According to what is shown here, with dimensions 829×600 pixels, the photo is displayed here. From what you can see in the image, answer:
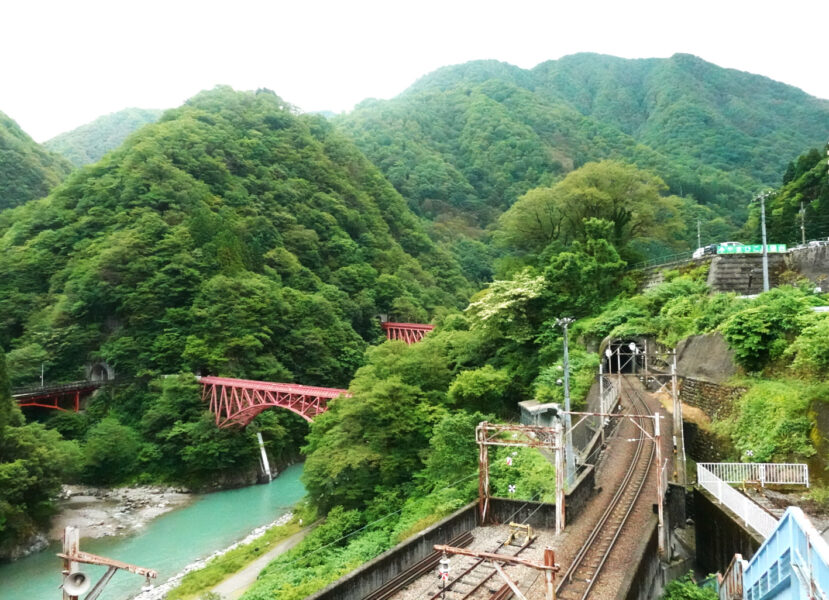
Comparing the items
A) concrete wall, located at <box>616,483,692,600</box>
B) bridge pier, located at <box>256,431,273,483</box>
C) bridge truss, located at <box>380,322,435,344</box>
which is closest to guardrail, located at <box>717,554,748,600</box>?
concrete wall, located at <box>616,483,692,600</box>

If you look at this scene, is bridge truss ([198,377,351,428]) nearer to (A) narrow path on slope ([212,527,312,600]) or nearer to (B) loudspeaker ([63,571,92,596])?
(A) narrow path on slope ([212,527,312,600])

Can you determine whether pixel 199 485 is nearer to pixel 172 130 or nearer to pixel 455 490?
pixel 455 490

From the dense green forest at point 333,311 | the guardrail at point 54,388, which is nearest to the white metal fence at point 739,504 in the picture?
the dense green forest at point 333,311

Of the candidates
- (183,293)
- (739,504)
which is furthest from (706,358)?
(183,293)

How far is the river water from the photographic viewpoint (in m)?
20.5

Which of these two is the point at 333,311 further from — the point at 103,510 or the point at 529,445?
the point at 529,445

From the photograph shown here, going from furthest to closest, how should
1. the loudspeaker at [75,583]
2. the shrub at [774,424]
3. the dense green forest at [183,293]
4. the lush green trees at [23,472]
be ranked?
the dense green forest at [183,293], the lush green trees at [23,472], the shrub at [774,424], the loudspeaker at [75,583]

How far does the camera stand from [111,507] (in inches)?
1138

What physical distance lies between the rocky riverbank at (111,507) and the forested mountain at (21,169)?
46.2 m

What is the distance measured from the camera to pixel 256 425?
36.0 metres

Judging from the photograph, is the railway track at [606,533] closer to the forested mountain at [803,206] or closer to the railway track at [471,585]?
the railway track at [471,585]

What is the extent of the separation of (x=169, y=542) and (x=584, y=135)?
110m

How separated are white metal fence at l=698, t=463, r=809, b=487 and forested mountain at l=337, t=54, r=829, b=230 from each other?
71.5 metres

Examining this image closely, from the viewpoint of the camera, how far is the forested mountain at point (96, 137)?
105 metres
